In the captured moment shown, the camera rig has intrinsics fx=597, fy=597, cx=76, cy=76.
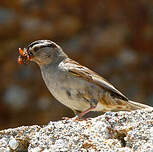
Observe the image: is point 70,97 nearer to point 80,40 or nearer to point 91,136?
point 91,136

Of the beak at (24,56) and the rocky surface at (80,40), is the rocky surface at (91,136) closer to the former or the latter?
the beak at (24,56)

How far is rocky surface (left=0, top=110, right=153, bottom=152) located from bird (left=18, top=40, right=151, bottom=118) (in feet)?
Answer: 5.11

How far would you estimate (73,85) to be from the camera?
555cm

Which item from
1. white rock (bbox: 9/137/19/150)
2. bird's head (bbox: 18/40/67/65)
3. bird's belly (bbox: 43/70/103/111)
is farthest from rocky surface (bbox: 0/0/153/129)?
white rock (bbox: 9/137/19/150)

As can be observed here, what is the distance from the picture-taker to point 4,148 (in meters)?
3.80

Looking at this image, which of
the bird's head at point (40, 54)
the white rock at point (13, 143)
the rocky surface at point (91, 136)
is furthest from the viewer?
the bird's head at point (40, 54)

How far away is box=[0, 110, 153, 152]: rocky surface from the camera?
348 cm

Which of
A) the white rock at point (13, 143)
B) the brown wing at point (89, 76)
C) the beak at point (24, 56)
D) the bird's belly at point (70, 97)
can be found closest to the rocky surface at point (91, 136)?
the white rock at point (13, 143)

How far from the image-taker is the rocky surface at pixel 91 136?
3480mm

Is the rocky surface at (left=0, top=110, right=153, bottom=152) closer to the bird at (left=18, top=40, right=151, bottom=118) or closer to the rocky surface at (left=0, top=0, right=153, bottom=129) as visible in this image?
the bird at (left=18, top=40, right=151, bottom=118)

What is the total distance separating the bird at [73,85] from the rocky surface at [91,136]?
61.3 inches

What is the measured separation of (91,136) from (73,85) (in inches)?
75.6

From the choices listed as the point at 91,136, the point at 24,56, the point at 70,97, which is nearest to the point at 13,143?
the point at 91,136

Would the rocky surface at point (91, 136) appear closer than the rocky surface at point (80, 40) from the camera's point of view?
Yes
